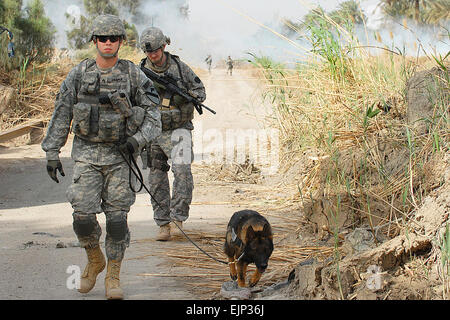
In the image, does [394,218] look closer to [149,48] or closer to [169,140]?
[169,140]

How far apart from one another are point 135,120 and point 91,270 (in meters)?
1.11

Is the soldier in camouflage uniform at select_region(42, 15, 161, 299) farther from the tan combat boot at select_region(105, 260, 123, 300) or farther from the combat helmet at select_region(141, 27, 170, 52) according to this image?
the combat helmet at select_region(141, 27, 170, 52)

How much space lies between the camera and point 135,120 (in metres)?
4.56

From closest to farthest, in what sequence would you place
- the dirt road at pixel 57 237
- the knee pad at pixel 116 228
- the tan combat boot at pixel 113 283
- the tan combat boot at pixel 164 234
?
the tan combat boot at pixel 113 283
the knee pad at pixel 116 228
the dirt road at pixel 57 237
the tan combat boot at pixel 164 234

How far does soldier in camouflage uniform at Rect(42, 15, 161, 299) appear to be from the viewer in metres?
4.50

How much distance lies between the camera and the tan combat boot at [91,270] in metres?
4.59

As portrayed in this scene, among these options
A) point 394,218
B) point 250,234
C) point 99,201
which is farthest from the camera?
point 394,218

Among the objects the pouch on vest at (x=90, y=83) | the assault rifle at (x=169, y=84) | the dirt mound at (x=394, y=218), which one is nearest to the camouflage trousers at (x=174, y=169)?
the assault rifle at (x=169, y=84)

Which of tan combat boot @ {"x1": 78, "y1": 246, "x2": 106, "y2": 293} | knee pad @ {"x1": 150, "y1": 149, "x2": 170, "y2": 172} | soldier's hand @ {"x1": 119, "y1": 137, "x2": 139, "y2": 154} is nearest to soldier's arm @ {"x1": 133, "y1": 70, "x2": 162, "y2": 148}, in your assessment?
soldier's hand @ {"x1": 119, "y1": 137, "x2": 139, "y2": 154}

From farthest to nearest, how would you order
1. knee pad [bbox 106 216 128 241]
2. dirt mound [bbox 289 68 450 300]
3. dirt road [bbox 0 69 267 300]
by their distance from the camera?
1. dirt road [bbox 0 69 267 300]
2. knee pad [bbox 106 216 128 241]
3. dirt mound [bbox 289 68 450 300]

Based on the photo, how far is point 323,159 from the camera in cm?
690

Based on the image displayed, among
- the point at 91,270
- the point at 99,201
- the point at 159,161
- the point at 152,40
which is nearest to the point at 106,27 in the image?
the point at 99,201

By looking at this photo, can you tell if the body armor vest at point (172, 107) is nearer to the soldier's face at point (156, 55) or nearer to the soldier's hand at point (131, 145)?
the soldier's face at point (156, 55)

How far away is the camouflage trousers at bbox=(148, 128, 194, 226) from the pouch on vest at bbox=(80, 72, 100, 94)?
6.45ft
